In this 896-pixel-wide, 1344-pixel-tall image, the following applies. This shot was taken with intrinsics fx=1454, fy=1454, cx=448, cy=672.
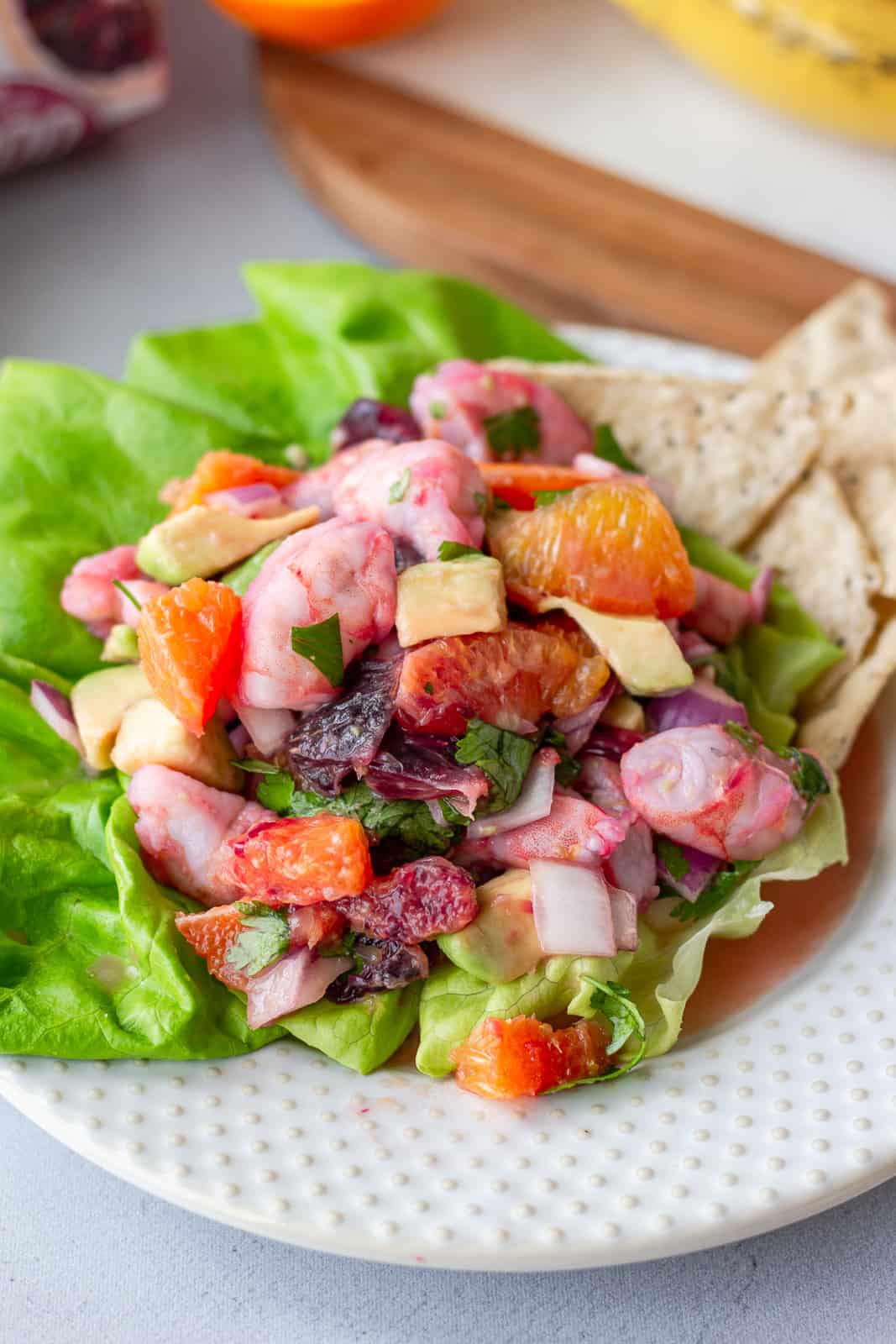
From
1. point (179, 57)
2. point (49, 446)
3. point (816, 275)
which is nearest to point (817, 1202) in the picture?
point (49, 446)

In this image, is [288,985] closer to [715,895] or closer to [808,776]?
[715,895]

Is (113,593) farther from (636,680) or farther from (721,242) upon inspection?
(721,242)

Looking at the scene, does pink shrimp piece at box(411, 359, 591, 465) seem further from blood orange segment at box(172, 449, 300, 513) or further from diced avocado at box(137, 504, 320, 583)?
diced avocado at box(137, 504, 320, 583)

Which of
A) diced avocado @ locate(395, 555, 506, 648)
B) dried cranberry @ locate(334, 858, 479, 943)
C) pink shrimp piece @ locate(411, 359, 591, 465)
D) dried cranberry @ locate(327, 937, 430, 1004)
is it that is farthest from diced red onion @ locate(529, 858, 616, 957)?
pink shrimp piece @ locate(411, 359, 591, 465)

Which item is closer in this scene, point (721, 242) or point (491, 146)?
point (721, 242)

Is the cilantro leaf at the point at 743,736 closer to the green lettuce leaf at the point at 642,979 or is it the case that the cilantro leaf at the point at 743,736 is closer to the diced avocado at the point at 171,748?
the green lettuce leaf at the point at 642,979

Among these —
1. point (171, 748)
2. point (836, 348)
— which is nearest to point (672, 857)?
point (171, 748)
